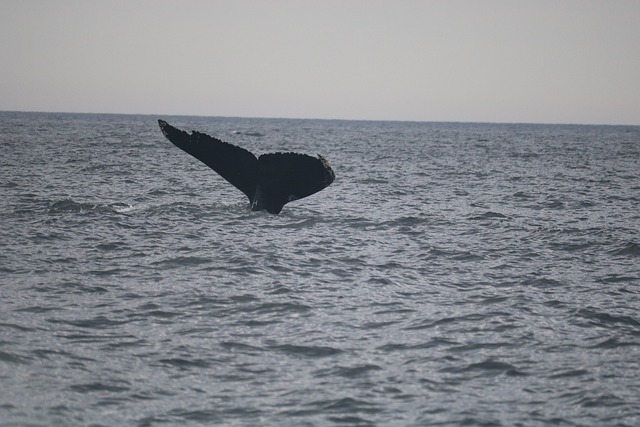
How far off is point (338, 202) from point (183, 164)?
19891 millimetres

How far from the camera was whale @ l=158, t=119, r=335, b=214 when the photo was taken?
16.2m

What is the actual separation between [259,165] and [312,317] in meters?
7.26


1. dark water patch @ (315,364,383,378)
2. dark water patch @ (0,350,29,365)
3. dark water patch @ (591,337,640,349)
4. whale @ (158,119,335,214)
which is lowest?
dark water patch @ (0,350,29,365)

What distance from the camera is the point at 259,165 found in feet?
57.2

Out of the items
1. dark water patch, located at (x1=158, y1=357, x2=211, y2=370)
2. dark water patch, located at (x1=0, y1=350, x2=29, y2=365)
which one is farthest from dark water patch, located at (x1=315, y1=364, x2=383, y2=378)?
dark water patch, located at (x1=0, y1=350, x2=29, y2=365)

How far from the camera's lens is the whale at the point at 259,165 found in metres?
16.2

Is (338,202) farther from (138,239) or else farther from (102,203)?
(138,239)

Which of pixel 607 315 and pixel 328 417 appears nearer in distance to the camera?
pixel 328 417

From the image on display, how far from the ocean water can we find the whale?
114 centimetres

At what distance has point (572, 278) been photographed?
13.8 metres

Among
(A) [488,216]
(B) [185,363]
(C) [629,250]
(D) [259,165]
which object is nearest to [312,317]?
(B) [185,363]

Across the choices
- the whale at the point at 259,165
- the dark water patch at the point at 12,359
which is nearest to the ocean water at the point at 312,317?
the dark water patch at the point at 12,359

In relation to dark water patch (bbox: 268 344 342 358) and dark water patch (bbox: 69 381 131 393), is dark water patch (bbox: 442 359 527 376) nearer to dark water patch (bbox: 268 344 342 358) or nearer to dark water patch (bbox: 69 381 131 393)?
dark water patch (bbox: 268 344 342 358)

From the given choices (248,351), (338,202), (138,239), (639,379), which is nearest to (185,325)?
(248,351)
